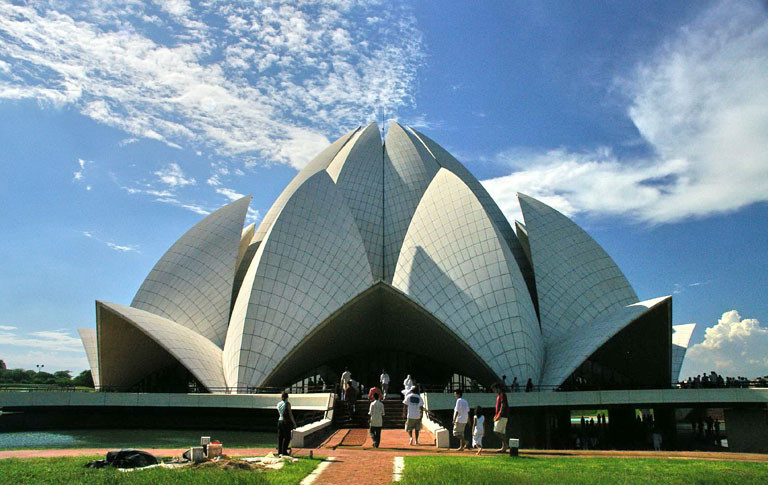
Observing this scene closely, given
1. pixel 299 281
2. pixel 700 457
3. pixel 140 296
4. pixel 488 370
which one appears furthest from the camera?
pixel 140 296

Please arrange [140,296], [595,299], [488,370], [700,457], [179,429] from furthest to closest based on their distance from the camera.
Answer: [140,296], [595,299], [488,370], [179,429], [700,457]

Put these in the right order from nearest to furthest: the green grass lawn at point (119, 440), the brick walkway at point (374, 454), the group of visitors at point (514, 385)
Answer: the brick walkway at point (374, 454), the green grass lawn at point (119, 440), the group of visitors at point (514, 385)

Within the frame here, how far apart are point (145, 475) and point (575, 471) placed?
241 inches

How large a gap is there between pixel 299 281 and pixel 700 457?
747 inches

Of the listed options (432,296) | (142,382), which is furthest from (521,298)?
(142,382)

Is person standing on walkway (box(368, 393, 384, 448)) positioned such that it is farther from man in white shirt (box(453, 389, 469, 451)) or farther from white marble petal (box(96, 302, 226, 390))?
white marble petal (box(96, 302, 226, 390))

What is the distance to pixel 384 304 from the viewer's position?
2650 centimetres

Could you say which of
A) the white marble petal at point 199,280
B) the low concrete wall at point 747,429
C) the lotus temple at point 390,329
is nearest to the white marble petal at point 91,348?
the lotus temple at point 390,329

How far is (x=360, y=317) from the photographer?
90.4ft

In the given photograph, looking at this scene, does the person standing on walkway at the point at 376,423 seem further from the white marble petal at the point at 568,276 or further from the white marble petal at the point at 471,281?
the white marble petal at the point at 568,276

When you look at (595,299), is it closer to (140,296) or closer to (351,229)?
(351,229)

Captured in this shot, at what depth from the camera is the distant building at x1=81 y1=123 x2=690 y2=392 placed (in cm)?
2492

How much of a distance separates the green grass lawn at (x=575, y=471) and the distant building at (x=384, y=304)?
14.4 meters

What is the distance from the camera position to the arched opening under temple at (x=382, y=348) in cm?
2522
